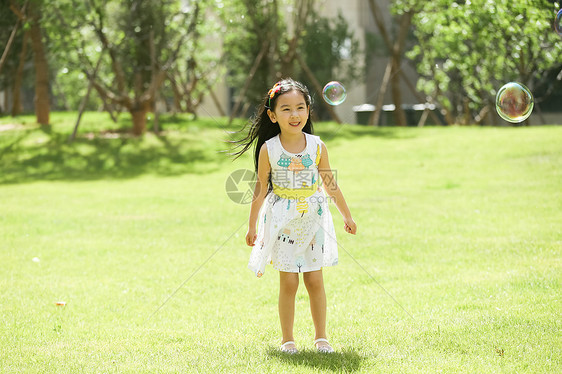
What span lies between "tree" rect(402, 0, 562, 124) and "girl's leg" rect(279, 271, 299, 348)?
8.04 metres

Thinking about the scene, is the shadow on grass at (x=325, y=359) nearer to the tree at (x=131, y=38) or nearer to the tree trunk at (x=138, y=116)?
the tree at (x=131, y=38)

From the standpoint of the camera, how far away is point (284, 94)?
3904 millimetres

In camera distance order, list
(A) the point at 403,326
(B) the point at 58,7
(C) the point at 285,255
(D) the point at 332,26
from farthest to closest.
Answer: (D) the point at 332,26 < (B) the point at 58,7 < (A) the point at 403,326 < (C) the point at 285,255

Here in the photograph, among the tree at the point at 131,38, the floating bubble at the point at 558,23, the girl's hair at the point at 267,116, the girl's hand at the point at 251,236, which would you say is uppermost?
the tree at the point at 131,38

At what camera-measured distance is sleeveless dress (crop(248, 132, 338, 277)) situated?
3.85 m

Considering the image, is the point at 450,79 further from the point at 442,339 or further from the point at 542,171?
the point at 442,339

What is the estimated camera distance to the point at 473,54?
861 inches

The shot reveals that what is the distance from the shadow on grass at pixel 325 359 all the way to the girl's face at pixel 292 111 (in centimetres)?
131

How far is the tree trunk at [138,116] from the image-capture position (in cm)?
1892

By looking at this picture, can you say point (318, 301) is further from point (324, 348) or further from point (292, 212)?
point (292, 212)

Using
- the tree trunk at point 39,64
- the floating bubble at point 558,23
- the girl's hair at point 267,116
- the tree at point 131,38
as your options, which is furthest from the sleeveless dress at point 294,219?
the tree trunk at point 39,64

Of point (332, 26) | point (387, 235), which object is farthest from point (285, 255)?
point (332, 26)

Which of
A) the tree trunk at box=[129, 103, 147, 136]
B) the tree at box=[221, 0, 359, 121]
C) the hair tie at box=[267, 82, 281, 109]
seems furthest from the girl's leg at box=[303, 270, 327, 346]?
the tree at box=[221, 0, 359, 121]

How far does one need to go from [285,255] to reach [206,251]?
338cm
